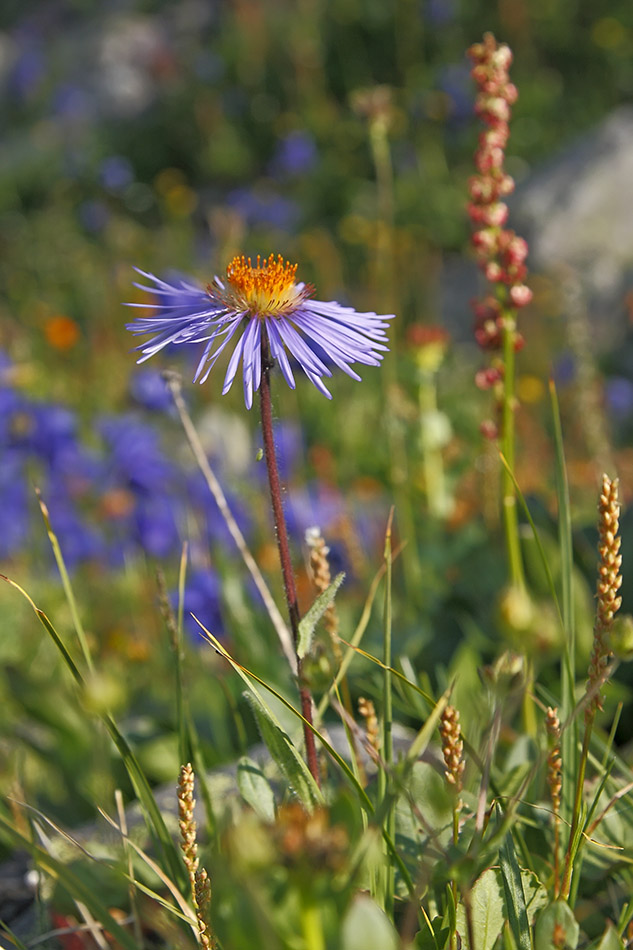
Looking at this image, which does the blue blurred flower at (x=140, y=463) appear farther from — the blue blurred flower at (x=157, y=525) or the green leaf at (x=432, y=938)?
the green leaf at (x=432, y=938)

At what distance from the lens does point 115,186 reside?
21.0 feet

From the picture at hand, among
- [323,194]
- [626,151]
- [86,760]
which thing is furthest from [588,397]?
[323,194]

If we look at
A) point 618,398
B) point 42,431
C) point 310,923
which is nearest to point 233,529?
point 310,923

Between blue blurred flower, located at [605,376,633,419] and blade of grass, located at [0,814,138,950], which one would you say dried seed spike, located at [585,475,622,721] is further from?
blue blurred flower, located at [605,376,633,419]

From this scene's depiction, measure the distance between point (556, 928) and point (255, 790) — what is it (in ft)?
1.23

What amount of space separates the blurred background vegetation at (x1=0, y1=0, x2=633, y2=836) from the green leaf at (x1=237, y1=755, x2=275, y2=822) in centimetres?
16

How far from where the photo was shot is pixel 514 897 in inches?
37.1

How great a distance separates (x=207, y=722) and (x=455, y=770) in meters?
1.14

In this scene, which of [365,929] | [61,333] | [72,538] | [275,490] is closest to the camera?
[365,929]

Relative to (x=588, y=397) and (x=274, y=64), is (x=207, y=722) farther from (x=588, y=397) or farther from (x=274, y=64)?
(x=274, y=64)

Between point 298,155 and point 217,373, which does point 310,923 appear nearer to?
point 217,373

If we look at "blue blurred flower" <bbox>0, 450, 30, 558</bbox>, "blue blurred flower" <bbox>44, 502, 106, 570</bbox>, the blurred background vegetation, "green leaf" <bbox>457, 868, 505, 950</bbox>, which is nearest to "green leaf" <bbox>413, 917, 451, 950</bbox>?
"green leaf" <bbox>457, 868, 505, 950</bbox>

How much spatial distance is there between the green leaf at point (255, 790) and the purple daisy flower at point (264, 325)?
0.44 meters

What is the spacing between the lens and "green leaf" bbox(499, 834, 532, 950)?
93 cm
